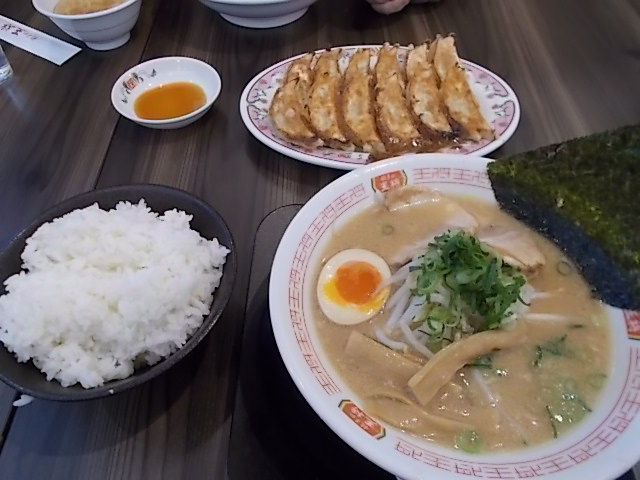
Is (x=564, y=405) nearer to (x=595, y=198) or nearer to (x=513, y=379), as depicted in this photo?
(x=513, y=379)

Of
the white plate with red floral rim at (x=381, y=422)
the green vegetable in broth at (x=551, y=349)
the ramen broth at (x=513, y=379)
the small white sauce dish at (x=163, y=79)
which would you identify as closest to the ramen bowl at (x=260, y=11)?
the small white sauce dish at (x=163, y=79)

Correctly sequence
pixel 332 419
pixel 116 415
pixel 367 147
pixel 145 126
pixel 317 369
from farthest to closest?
pixel 145 126, pixel 367 147, pixel 116 415, pixel 317 369, pixel 332 419

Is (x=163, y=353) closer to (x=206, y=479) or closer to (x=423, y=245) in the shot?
(x=206, y=479)

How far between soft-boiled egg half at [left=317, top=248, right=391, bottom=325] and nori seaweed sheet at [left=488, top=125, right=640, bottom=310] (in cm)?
36

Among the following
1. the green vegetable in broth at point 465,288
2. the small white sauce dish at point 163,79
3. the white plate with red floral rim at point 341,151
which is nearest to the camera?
the green vegetable in broth at point 465,288

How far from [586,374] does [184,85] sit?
1.57 metres

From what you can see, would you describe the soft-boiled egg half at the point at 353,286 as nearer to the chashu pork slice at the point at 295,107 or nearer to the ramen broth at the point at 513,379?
the ramen broth at the point at 513,379

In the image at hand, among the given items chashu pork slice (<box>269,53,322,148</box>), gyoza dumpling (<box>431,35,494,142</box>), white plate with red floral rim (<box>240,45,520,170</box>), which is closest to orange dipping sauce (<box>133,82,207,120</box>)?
white plate with red floral rim (<box>240,45,520,170</box>)

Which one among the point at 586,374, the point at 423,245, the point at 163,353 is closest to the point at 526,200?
the point at 423,245

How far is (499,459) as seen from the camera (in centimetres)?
102

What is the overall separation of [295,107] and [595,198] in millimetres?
981

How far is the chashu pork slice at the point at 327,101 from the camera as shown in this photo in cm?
172

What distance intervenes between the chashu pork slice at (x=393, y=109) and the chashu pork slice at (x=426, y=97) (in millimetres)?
26

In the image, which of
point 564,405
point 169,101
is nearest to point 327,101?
point 169,101
